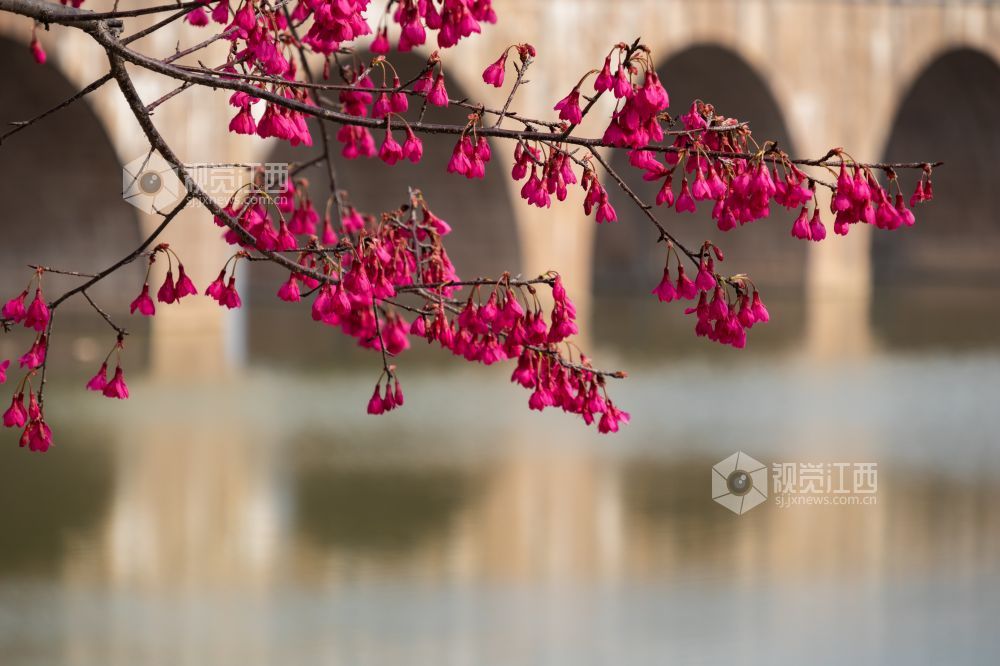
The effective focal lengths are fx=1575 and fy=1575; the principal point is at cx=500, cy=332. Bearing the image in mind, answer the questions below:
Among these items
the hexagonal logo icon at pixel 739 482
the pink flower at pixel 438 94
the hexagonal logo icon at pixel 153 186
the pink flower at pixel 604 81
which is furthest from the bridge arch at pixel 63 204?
the pink flower at pixel 604 81

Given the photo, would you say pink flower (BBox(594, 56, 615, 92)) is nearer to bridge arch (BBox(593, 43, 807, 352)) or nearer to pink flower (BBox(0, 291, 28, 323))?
pink flower (BBox(0, 291, 28, 323))

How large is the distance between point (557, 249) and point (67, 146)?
14.7 ft

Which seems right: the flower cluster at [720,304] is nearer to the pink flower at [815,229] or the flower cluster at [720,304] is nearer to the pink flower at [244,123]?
the pink flower at [815,229]

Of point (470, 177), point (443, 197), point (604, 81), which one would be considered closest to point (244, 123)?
point (470, 177)

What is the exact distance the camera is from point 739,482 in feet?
21.4

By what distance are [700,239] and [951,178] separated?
3463 millimetres

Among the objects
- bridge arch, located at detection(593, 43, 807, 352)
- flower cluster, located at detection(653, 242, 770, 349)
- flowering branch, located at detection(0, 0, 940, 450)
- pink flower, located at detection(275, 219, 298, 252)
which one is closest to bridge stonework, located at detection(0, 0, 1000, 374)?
bridge arch, located at detection(593, 43, 807, 352)

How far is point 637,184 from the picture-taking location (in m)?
18.4

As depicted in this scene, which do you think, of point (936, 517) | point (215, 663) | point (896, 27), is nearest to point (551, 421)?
point (936, 517)

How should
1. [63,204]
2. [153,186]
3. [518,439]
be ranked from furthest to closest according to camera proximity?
[63,204] → [153,186] → [518,439]

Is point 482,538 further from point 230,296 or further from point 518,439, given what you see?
point 230,296

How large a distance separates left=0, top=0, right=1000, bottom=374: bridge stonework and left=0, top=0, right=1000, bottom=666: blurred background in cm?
3

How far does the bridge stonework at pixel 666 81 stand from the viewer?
12.2m

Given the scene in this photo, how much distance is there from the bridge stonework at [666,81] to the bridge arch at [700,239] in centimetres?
25
